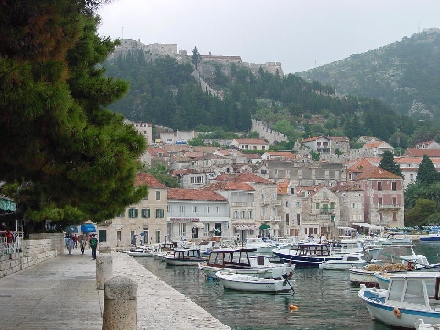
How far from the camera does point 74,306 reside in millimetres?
17312

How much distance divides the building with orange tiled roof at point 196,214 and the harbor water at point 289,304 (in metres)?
36.3

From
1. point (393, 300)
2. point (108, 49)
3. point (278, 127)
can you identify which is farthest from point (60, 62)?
point (278, 127)

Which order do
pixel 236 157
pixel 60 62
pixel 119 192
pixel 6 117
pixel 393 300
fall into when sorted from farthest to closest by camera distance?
pixel 236 157
pixel 393 300
pixel 119 192
pixel 60 62
pixel 6 117

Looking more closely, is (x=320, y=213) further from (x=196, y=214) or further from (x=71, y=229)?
(x=71, y=229)

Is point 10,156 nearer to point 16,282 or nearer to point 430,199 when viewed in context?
point 16,282

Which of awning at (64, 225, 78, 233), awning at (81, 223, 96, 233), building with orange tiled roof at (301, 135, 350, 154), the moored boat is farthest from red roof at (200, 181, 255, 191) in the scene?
building with orange tiled roof at (301, 135, 350, 154)

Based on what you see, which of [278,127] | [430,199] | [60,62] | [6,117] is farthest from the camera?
[278,127]

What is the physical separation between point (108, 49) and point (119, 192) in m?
3.83

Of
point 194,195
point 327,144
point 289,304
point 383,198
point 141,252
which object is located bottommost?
point 289,304

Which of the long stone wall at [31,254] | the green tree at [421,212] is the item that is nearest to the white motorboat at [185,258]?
the long stone wall at [31,254]

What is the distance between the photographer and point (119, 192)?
14859 millimetres

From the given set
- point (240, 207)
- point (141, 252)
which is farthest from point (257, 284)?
point (240, 207)

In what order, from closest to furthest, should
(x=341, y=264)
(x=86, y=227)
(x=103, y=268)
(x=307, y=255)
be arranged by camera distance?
(x=103, y=268) < (x=341, y=264) < (x=307, y=255) < (x=86, y=227)

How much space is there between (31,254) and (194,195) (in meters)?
48.8
